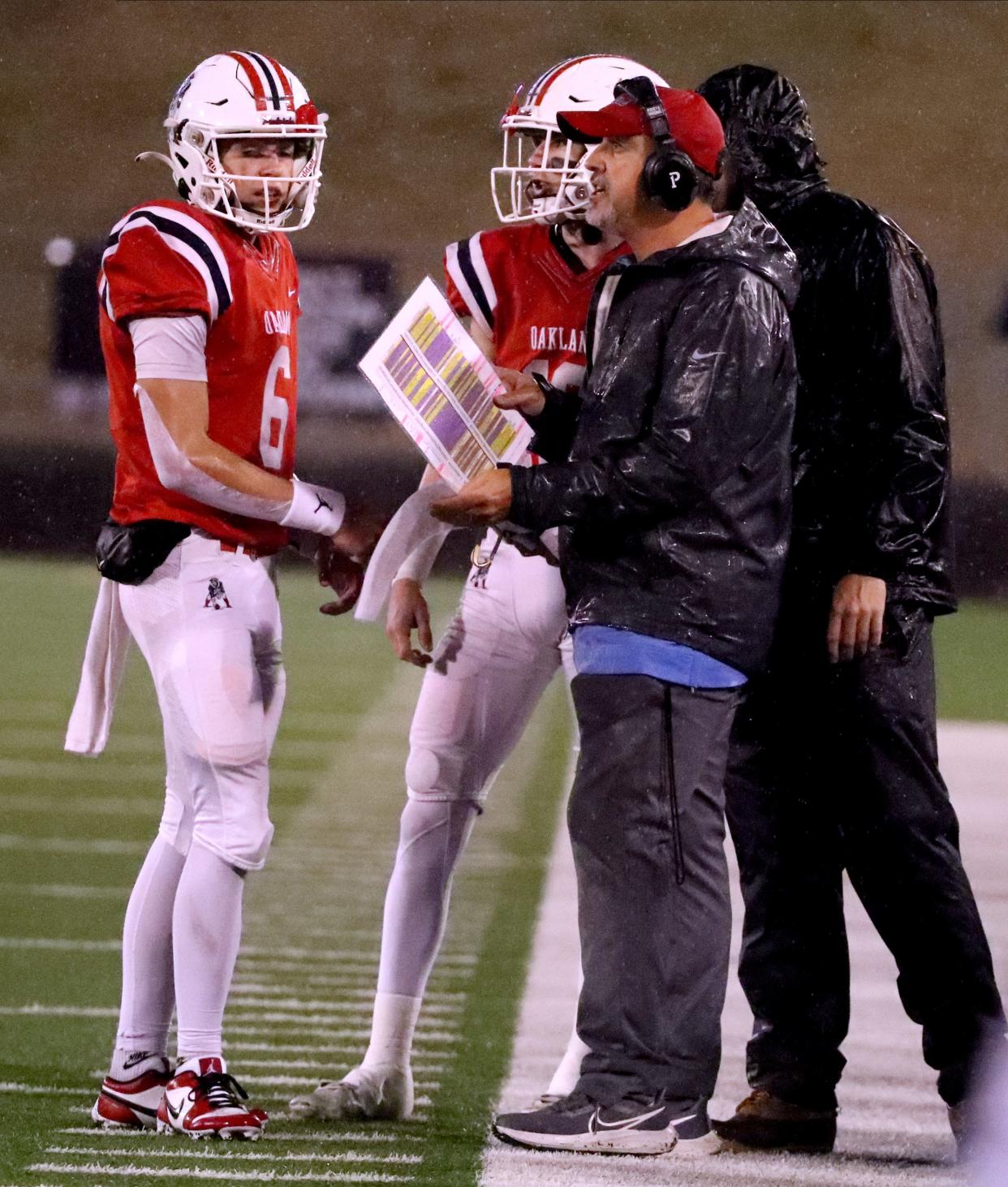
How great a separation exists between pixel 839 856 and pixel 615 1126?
0.43m

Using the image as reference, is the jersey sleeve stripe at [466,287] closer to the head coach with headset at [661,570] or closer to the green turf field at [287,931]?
the head coach with headset at [661,570]

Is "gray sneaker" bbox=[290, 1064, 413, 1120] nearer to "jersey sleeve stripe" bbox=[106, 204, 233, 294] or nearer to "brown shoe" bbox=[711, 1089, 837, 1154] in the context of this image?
"brown shoe" bbox=[711, 1089, 837, 1154]

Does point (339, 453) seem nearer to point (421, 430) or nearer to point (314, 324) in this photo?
point (314, 324)

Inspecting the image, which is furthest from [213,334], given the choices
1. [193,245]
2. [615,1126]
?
[615,1126]

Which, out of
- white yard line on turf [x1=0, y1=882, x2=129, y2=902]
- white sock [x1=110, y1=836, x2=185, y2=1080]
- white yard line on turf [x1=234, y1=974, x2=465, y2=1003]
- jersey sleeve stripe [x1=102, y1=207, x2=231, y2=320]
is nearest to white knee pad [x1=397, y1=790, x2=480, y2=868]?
white sock [x1=110, y1=836, x2=185, y2=1080]

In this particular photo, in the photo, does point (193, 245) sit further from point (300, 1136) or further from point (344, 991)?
point (344, 991)

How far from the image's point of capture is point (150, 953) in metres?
2.14

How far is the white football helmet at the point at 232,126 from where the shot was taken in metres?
2.07

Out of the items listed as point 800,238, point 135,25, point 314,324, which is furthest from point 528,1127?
point 314,324

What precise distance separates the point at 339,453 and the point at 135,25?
3.09 metres

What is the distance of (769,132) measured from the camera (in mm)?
2123

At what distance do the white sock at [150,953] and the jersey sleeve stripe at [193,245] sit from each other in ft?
1.88

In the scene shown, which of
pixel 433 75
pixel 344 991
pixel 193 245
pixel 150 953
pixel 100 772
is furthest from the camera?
pixel 100 772

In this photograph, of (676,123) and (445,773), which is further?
(445,773)
